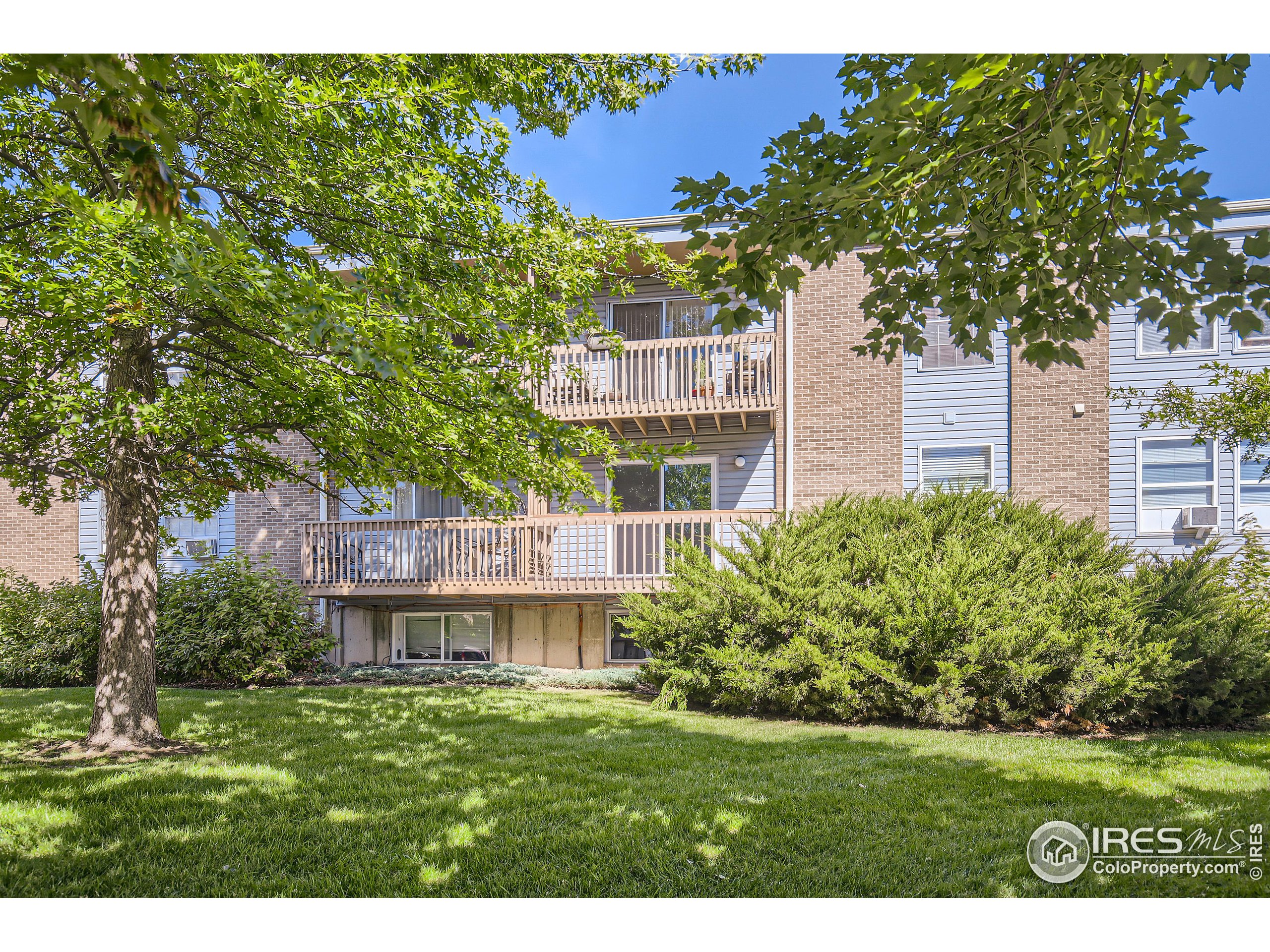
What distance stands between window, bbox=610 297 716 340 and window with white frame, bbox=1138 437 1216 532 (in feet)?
24.1

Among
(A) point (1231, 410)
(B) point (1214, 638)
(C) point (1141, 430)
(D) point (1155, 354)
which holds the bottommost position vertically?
(B) point (1214, 638)

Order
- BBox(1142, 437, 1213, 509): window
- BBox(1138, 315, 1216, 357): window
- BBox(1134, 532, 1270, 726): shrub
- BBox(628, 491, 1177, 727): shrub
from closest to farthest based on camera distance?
1. BBox(628, 491, 1177, 727): shrub
2. BBox(1134, 532, 1270, 726): shrub
3. BBox(1142, 437, 1213, 509): window
4. BBox(1138, 315, 1216, 357): window

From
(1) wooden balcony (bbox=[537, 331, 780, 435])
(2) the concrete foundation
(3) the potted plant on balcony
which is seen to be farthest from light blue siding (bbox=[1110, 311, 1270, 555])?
(2) the concrete foundation

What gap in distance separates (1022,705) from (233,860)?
7.11 meters

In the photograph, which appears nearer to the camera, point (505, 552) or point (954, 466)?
point (505, 552)

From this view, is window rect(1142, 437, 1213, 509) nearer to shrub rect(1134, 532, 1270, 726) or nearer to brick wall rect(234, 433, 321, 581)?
shrub rect(1134, 532, 1270, 726)

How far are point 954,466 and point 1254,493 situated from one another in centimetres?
417

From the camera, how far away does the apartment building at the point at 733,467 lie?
37.0ft

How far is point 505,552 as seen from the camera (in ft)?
37.5

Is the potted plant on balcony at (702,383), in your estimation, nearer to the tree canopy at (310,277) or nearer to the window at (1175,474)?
the tree canopy at (310,277)

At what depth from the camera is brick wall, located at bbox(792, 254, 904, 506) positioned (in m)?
12.1

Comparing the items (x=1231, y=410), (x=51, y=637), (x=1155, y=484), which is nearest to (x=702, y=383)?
(x=1231, y=410)

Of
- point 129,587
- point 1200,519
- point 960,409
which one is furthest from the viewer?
point 960,409

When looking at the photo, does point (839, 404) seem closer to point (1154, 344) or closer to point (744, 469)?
point (744, 469)
